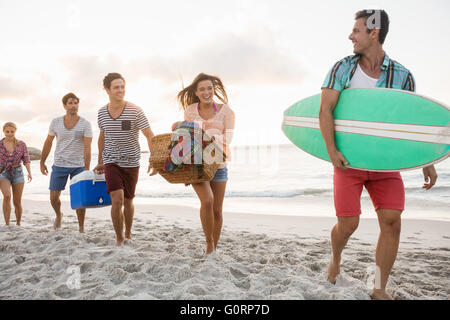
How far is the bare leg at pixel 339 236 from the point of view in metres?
2.55

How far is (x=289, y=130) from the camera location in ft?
10.1

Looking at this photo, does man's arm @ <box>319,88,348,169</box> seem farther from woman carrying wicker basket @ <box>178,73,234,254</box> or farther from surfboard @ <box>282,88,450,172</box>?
woman carrying wicker basket @ <box>178,73,234,254</box>

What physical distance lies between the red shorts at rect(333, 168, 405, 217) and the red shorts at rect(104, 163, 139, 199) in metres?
2.34

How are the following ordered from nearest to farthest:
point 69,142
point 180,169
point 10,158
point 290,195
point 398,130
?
point 398,130 < point 180,169 < point 69,142 < point 10,158 < point 290,195

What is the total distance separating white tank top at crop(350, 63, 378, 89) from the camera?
247 cm

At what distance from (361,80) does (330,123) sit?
0.36 m

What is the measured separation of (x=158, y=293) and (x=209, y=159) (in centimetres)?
117

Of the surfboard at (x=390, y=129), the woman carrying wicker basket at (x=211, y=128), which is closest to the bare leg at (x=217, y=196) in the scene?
the woman carrying wicker basket at (x=211, y=128)

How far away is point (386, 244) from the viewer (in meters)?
2.43

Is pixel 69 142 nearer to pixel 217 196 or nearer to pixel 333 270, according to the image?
pixel 217 196

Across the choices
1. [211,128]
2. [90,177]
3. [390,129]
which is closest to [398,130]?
[390,129]

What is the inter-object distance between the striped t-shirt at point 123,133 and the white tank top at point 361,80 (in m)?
2.37

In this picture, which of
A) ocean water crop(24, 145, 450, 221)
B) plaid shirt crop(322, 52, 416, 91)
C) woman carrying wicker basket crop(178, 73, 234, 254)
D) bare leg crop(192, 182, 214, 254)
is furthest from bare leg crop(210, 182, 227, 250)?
ocean water crop(24, 145, 450, 221)
